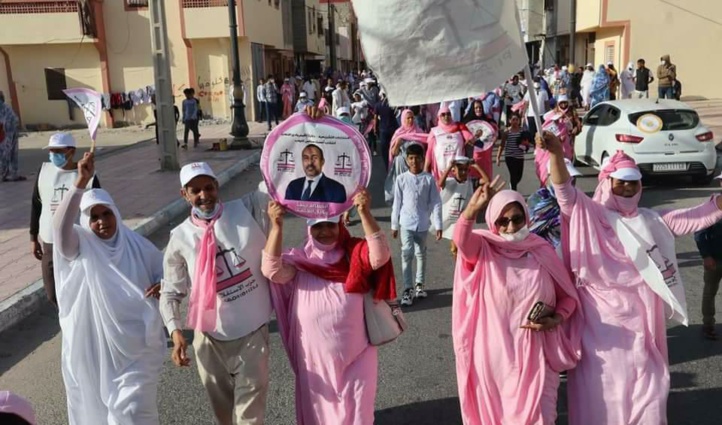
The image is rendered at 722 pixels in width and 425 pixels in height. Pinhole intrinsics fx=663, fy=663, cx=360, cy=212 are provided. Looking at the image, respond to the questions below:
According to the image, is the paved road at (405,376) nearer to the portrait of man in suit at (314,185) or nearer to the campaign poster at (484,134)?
the portrait of man in suit at (314,185)

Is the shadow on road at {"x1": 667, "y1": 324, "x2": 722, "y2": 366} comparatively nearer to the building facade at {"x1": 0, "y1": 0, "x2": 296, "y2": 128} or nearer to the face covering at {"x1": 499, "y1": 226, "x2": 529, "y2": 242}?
the face covering at {"x1": 499, "y1": 226, "x2": 529, "y2": 242}

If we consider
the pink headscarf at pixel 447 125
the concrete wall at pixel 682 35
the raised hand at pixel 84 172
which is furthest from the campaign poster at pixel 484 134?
the concrete wall at pixel 682 35

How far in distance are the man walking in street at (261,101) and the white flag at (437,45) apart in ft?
73.3

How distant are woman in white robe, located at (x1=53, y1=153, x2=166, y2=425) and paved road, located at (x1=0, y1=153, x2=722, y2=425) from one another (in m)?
0.83

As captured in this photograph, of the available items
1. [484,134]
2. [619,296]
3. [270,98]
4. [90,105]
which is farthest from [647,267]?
[270,98]

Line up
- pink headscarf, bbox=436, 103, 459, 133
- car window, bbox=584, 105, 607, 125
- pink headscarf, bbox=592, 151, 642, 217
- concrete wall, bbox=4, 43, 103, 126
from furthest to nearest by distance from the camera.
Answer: concrete wall, bbox=4, 43, 103, 126
car window, bbox=584, 105, 607, 125
pink headscarf, bbox=436, 103, 459, 133
pink headscarf, bbox=592, 151, 642, 217

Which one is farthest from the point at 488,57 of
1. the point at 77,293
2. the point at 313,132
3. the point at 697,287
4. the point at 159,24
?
the point at 159,24

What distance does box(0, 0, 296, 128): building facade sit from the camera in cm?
2564

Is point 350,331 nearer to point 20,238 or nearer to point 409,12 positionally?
point 409,12

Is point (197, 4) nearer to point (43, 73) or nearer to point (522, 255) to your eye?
point (43, 73)

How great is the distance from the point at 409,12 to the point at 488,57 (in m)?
0.39

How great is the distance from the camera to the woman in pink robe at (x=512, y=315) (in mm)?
3443

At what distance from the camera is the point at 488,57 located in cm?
286

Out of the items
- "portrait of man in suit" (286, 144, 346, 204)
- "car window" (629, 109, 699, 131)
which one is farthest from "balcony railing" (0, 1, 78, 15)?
"portrait of man in suit" (286, 144, 346, 204)
